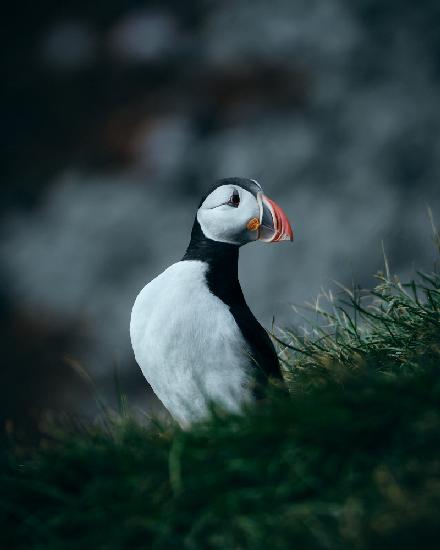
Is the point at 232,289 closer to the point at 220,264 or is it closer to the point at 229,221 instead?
the point at 220,264

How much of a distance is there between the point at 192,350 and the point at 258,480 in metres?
1.11

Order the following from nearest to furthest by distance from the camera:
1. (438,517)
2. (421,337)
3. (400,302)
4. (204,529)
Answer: (438,517)
(204,529)
(421,337)
(400,302)

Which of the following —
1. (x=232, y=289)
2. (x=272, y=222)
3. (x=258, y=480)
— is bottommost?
(x=258, y=480)

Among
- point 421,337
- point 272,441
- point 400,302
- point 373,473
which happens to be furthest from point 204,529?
point 400,302

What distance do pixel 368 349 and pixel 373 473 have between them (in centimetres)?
162

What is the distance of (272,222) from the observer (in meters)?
3.34

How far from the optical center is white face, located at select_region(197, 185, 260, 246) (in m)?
3.36

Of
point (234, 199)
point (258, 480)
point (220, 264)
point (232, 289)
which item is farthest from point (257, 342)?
point (258, 480)

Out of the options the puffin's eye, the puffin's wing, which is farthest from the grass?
the puffin's eye

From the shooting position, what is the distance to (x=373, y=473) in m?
2.05

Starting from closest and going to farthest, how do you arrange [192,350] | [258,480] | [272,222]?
[258,480] → [192,350] → [272,222]

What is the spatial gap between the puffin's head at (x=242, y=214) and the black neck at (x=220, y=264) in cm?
4

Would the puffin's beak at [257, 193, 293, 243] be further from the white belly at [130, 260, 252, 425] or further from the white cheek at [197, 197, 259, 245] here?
the white belly at [130, 260, 252, 425]

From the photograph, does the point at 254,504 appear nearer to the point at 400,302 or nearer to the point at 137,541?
the point at 137,541
